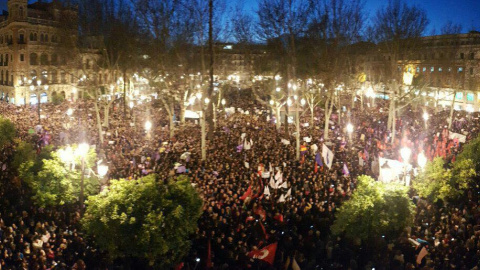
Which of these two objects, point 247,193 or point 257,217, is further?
point 247,193

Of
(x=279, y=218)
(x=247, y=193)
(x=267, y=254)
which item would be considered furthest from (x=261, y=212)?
(x=267, y=254)

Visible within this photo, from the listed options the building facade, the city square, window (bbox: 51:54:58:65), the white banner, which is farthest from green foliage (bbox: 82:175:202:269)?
window (bbox: 51:54:58:65)

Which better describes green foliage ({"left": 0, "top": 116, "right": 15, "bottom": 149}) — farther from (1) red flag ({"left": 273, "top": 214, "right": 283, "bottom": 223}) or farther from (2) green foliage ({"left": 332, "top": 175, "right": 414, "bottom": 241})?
(2) green foliage ({"left": 332, "top": 175, "right": 414, "bottom": 241})

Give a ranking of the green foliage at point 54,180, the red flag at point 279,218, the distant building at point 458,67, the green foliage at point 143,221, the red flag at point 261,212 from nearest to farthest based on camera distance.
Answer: the green foliage at point 143,221 → the red flag at point 279,218 → the red flag at point 261,212 → the green foliage at point 54,180 → the distant building at point 458,67

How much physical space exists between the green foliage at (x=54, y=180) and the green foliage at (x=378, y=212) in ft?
29.3

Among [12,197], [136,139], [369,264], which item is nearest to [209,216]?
[369,264]

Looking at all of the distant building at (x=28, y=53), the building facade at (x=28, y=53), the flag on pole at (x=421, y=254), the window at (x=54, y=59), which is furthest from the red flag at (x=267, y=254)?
the window at (x=54, y=59)

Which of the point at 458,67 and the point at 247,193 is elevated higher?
the point at 458,67

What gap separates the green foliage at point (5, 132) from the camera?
20.5 meters

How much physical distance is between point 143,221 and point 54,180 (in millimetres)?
5274

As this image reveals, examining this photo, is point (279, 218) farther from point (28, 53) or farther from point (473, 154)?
point (28, 53)

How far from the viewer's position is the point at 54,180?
12.9m

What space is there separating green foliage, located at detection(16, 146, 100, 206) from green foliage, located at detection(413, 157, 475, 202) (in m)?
12.1

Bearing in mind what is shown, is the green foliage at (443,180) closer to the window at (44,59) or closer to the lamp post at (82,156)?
the lamp post at (82,156)
